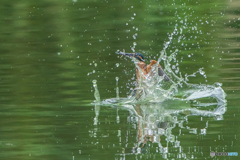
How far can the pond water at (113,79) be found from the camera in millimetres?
3990

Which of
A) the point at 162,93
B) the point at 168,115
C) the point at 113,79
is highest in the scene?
the point at 113,79

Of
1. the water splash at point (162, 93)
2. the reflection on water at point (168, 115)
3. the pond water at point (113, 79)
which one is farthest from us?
the water splash at point (162, 93)

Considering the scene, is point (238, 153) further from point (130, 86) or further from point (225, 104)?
point (130, 86)

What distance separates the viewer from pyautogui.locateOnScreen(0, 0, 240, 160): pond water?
157 inches

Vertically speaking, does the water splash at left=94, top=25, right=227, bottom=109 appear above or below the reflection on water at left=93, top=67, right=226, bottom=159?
above

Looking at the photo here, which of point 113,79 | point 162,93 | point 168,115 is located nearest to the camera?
point 168,115

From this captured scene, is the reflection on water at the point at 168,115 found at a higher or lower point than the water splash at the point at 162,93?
lower

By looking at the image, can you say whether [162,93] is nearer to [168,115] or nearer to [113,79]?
[168,115]

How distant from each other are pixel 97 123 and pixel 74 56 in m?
3.21

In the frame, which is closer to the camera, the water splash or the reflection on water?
the reflection on water

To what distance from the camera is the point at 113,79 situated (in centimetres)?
648

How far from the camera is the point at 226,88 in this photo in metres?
5.82

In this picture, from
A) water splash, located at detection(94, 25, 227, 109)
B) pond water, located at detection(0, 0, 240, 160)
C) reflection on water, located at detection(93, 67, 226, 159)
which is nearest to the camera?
reflection on water, located at detection(93, 67, 226, 159)

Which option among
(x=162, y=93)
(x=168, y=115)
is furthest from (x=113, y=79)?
(x=168, y=115)
